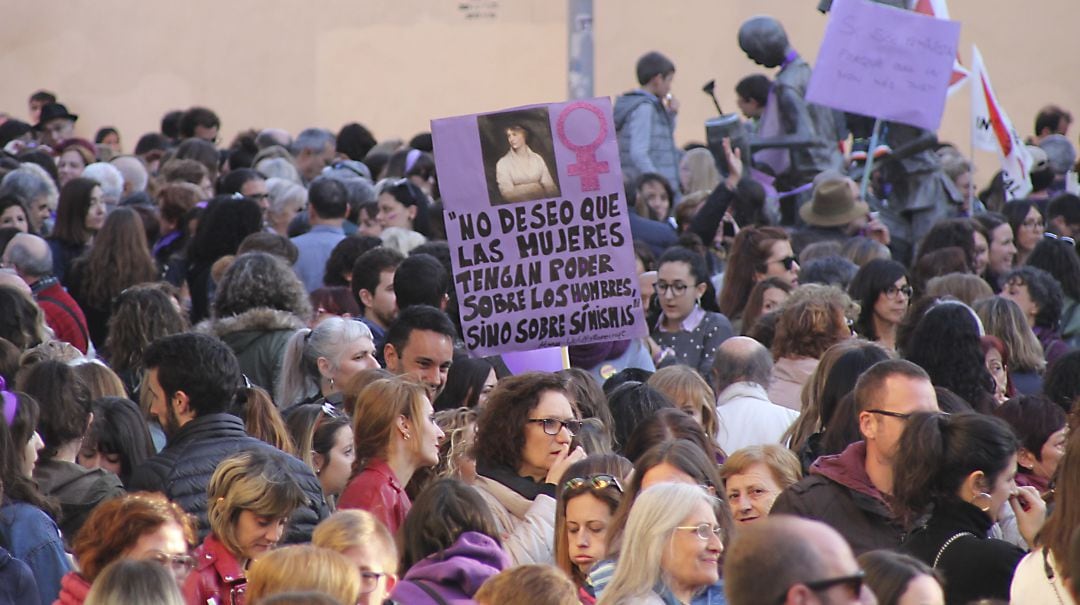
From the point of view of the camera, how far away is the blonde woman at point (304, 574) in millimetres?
4523

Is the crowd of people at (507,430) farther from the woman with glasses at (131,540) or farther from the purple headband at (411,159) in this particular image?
the purple headband at (411,159)

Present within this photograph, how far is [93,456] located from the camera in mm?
6762

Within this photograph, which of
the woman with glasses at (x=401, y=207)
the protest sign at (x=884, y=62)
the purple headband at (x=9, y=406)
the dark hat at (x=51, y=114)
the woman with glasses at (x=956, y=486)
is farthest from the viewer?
the dark hat at (x=51, y=114)

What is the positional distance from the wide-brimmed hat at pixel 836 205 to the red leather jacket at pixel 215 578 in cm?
800

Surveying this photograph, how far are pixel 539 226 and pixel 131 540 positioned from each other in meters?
3.22

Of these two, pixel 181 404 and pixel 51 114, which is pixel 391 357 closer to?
pixel 181 404

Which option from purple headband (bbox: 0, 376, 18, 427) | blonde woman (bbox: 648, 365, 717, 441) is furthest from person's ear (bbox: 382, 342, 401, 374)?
purple headband (bbox: 0, 376, 18, 427)

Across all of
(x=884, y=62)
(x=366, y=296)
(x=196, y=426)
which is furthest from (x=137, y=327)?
(x=884, y=62)

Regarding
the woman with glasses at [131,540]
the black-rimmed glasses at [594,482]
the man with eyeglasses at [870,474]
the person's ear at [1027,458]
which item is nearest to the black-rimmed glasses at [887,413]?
the man with eyeglasses at [870,474]

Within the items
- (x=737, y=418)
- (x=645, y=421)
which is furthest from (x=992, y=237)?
(x=645, y=421)

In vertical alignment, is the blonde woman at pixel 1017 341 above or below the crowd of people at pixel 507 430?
below

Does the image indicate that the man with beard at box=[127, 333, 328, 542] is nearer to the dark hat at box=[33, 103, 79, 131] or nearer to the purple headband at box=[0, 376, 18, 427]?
the purple headband at box=[0, 376, 18, 427]

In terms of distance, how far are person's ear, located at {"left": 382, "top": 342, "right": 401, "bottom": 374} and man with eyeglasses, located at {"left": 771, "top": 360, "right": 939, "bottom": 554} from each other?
7.90 feet

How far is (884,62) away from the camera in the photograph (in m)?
12.4
